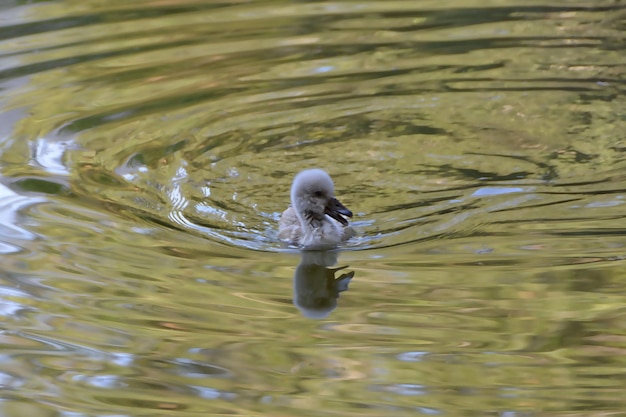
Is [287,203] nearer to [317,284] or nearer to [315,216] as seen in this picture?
[315,216]

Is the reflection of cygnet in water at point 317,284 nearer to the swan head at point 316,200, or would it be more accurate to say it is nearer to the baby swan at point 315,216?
the baby swan at point 315,216

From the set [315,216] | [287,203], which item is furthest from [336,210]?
[287,203]

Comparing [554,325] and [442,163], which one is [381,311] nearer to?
[554,325]

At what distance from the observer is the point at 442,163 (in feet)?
20.3

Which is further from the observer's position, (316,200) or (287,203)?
(287,203)

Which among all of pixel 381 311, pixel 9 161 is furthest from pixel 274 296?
pixel 9 161

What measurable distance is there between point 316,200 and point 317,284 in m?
0.67

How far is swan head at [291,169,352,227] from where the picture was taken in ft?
17.4

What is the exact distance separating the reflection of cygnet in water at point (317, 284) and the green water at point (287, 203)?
1 centimetres

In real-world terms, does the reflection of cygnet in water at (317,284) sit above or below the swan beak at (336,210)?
below

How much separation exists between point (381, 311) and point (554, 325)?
0.68 metres

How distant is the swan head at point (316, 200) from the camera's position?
5316 millimetres

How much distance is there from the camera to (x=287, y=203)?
19.5 ft

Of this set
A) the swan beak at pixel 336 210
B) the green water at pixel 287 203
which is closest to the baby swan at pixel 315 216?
the swan beak at pixel 336 210
